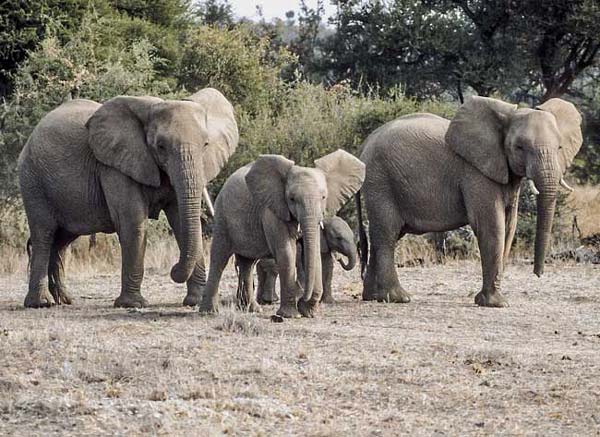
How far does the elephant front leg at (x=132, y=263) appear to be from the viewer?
46.7 ft

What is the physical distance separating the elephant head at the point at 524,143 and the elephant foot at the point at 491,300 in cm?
54

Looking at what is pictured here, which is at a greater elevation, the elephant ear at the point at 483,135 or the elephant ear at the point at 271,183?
the elephant ear at the point at 483,135

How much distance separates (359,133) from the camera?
23.5 meters

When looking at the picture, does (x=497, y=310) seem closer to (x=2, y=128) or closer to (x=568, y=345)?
(x=568, y=345)

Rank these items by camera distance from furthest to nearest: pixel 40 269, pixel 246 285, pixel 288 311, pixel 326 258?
pixel 40 269 < pixel 326 258 < pixel 246 285 < pixel 288 311

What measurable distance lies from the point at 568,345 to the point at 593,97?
72.4ft

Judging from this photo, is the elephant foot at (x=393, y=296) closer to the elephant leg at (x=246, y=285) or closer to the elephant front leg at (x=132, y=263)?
the elephant leg at (x=246, y=285)

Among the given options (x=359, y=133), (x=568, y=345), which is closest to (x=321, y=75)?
(x=359, y=133)

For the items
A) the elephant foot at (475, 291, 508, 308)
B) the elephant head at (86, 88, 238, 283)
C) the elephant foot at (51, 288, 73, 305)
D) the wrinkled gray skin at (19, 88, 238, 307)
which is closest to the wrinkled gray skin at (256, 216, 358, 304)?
the wrinkled gray skin at (19, 88, 238, 307)

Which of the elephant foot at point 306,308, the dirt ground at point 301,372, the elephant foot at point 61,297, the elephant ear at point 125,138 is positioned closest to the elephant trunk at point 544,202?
the dirt ground at point 301,372

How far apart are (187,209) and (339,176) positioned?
143 centimetres

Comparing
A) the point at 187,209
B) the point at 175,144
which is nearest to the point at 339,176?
the point at 187,209

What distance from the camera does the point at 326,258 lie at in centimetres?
1484

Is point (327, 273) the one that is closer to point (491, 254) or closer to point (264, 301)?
point (264, 301)
